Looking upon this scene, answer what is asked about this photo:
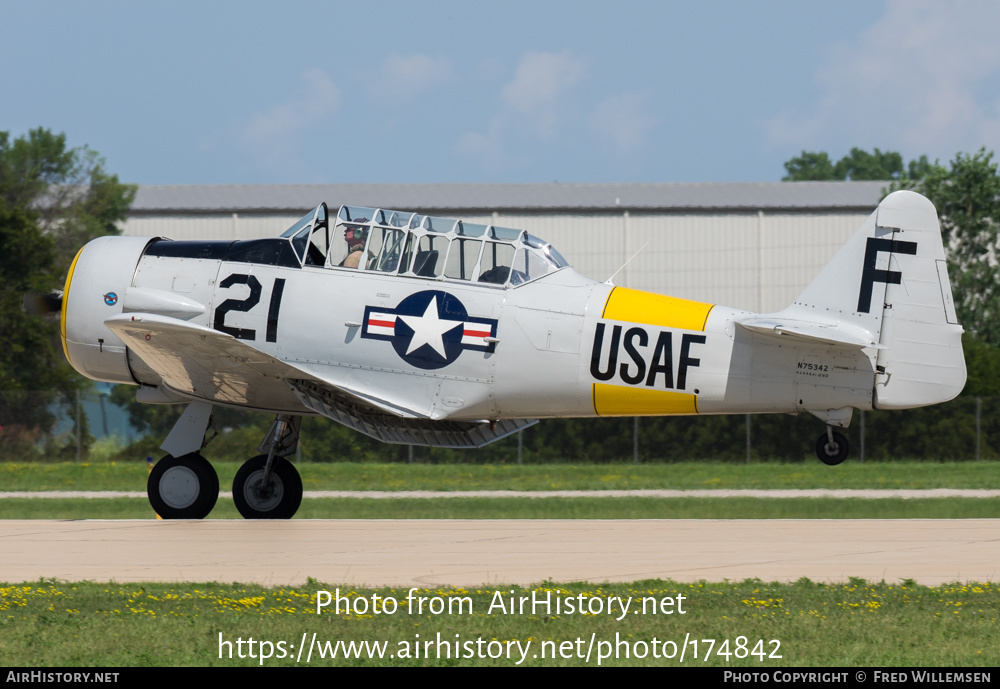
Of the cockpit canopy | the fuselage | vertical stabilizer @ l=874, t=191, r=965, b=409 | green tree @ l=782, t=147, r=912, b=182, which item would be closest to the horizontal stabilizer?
the fuselage

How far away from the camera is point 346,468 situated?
3062 centimetres

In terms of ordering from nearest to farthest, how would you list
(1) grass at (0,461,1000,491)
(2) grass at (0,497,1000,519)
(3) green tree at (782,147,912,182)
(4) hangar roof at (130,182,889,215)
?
(2) grass at (0,497,1000,519) → (1) grass at (0,461,1000,491) → (4) hangar roof at (130,182,889,215) → (3) green tree at (782,147,912,182)

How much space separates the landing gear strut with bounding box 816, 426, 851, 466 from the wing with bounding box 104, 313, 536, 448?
346 cm

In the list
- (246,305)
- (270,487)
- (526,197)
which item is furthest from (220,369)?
(526,197)

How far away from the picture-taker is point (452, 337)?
14.6 m

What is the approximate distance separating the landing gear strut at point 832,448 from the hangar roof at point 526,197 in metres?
34.9

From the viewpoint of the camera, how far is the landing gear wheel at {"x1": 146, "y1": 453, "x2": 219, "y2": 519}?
1527 cm

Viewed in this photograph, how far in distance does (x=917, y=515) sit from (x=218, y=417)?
2172cm

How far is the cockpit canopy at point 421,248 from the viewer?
14773mm

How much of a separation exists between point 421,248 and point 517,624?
7.32m

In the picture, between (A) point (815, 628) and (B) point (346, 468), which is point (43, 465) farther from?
(A) point (815, 628)

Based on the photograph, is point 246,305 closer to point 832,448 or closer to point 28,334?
point 832,448

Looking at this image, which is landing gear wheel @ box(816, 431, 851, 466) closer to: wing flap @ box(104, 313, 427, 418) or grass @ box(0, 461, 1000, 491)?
wing flap @ box(104, 313, 427, 418)

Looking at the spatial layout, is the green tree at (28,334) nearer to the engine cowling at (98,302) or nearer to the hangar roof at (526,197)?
the hangar roof at (526,197)
